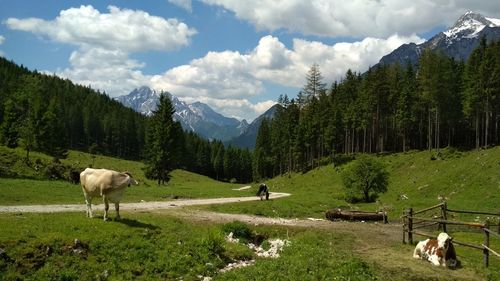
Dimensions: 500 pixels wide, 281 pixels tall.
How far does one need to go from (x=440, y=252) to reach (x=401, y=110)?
7289cm

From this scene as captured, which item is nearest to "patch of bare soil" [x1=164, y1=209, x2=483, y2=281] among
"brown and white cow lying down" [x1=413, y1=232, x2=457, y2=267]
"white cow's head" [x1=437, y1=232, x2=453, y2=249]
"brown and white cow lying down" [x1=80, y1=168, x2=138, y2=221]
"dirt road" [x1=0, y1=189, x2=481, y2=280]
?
"dirt road" [x1=0, y1=189, x2=481, y2=280]

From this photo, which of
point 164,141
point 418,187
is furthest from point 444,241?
point 164,141

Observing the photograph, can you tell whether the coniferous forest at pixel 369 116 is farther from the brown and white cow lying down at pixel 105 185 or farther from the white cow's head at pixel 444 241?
the white cow's head at pixel 444 241

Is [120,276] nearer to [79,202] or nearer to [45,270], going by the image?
[45,270]

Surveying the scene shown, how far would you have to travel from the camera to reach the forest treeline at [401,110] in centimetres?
7550

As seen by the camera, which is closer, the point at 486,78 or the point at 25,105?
the point at 486,78

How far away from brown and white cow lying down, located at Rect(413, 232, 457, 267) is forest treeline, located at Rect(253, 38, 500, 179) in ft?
186

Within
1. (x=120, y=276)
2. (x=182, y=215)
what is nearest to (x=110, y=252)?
(x=120, y=276)

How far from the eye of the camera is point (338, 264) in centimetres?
1759

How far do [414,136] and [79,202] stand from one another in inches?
3469

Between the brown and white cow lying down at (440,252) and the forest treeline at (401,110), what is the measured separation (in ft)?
186

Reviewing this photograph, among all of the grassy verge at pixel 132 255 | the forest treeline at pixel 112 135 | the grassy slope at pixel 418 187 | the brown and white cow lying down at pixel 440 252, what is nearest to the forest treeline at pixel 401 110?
the grassy slope at pixel 418 187

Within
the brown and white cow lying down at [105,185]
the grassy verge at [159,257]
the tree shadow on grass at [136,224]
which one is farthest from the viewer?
the brown and white cow lying down at [105,185]

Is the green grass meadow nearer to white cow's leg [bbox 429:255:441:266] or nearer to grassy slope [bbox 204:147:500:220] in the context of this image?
white cow's leg [bbox 429:255:441:266]
